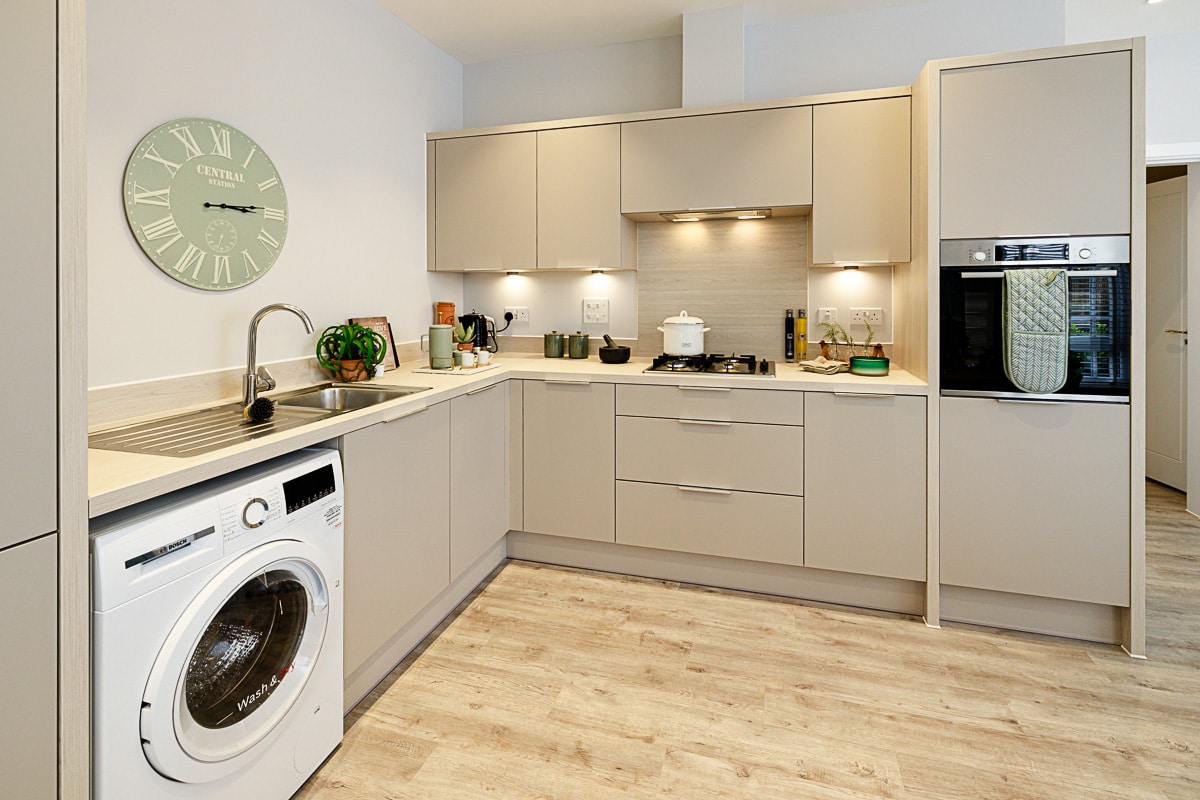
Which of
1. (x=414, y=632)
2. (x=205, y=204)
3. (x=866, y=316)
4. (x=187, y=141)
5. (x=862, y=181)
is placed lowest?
(x=414, y=632)

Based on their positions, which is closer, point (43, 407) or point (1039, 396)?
point (43, 407)

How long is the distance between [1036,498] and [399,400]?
2286mm

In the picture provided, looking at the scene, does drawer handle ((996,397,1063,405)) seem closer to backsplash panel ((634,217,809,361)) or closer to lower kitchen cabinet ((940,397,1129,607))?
lower kitchen cabinet ((940,397,1129,607))

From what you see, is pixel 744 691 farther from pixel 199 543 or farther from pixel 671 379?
pixel 199 543

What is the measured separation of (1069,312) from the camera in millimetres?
2287

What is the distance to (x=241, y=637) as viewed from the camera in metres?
1.46

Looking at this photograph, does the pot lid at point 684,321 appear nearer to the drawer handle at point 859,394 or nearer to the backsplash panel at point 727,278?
the backsplash panel at point 727,278

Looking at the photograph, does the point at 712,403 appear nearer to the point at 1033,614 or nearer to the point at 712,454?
the point at 712,454

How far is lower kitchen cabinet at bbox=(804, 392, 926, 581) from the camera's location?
2.52 m

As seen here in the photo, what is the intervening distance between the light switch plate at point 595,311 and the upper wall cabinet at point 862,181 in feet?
3.83

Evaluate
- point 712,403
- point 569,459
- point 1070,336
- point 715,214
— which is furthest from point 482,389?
point 1070,336

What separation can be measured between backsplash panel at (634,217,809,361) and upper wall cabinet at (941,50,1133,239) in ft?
Result: 2.91

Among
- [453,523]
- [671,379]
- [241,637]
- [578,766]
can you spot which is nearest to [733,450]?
[671,379]

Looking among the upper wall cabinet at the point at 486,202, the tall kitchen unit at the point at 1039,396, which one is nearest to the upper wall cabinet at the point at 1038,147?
the tall kitchen unit at the point at 1039,396
